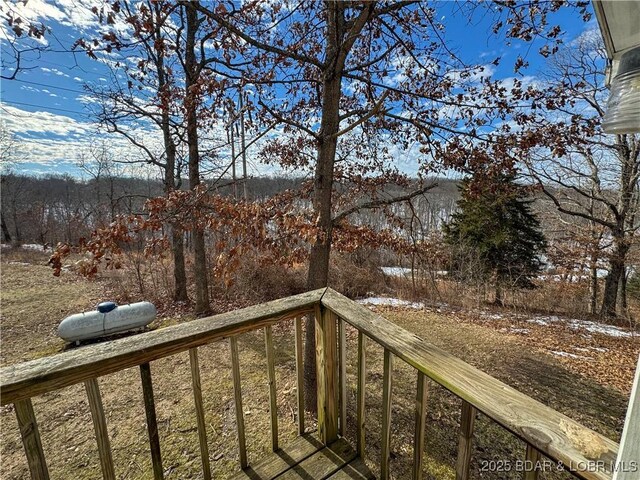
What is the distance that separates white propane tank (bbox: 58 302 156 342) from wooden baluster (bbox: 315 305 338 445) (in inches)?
244

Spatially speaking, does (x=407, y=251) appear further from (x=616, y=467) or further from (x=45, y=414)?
(x=45, y=414)

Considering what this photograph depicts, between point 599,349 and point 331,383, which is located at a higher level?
point 331,383

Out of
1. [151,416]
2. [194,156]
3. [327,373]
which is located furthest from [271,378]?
[194,156]

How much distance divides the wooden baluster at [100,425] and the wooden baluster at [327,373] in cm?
104

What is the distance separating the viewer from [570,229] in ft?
34.2

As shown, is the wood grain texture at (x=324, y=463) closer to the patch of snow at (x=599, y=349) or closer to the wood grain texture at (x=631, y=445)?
the wood grain texture at (x=631, y=445)

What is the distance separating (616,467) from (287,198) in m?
3.23

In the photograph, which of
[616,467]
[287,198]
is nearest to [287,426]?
[287,198]

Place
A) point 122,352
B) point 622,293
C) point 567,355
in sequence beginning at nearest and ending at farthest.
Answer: point 122,352, point 567,355, point 622,293

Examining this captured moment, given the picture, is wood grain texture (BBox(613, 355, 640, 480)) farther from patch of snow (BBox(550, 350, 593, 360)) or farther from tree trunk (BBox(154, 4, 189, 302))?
patch of snow (BBox(550, 350, 593, 360))

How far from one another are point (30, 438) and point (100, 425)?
0.68 ft

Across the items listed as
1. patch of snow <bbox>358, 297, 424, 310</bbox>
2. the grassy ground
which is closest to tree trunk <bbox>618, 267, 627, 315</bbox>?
the grassy ground

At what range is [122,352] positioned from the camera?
1188 millimetres

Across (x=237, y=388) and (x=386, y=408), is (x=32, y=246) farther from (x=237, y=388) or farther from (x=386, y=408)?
(x=386, y=408)
